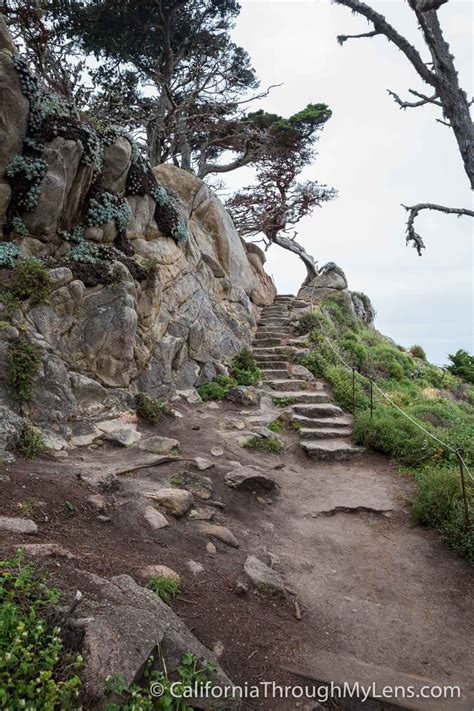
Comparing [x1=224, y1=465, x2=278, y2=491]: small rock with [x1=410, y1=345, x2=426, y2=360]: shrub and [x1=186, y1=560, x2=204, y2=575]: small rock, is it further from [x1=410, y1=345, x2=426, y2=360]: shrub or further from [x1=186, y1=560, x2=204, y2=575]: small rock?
[x1=410, y1=345, x2=426, y2=360]: shrub

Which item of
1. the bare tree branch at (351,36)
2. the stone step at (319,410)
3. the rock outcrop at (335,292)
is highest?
the bare tree branch at (351,36)

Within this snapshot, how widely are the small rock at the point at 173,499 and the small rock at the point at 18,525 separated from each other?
156 centimetres

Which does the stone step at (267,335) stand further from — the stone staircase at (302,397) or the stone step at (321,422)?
the stone step at (321,422)

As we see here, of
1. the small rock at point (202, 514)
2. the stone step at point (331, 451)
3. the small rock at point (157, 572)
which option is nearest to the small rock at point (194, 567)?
the small rock at point (157, 572)

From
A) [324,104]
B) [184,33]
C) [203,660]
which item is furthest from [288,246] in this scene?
[203,660]

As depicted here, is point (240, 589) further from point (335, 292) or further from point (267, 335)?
point (335, 292)

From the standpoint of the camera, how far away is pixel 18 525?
3.47m

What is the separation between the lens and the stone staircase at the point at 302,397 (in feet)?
27.7

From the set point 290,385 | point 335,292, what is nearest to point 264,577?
point 290,385

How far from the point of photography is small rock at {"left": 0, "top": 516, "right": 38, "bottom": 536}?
3.38 meters

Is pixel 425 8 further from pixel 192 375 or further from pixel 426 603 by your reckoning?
pixel 192 375

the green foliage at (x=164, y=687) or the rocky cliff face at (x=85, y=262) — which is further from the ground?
the rocky cliff face at (x=85, y=262)

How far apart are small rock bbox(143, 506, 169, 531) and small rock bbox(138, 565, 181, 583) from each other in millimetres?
732

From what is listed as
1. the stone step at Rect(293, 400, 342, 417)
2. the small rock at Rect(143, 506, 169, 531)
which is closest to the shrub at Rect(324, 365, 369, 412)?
the stone step at Rect(293, 400, 342, 417)
